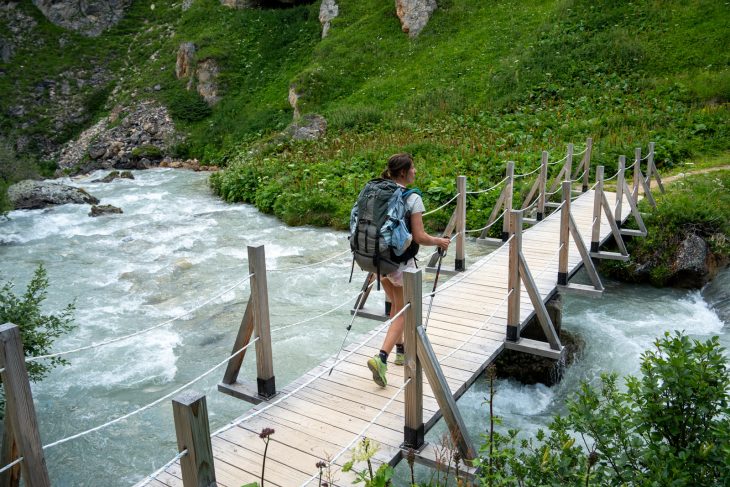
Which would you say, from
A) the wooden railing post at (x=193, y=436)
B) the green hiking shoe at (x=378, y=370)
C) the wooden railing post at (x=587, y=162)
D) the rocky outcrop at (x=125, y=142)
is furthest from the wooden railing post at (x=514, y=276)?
the rocky outcrop at (x=125, y=142)

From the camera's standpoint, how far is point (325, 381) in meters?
5.76

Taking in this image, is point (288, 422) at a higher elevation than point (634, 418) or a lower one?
lower

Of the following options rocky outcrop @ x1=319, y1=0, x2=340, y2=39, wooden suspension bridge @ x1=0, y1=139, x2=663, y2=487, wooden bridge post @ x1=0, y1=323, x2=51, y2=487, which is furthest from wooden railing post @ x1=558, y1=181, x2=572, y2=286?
rocky outcrop @ x1=319, y1=0, x2=340, y2=39

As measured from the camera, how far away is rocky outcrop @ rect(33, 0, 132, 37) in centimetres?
4131

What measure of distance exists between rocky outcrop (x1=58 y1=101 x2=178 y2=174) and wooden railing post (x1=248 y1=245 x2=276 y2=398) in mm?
Answer: 25906

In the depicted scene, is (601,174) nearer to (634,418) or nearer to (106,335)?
(634,418)

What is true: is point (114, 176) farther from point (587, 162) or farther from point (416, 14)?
point (587, 162)

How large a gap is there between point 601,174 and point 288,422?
6.80 metres

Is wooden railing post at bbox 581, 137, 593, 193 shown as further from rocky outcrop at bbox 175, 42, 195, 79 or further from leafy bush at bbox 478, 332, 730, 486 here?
rocky outcrop at bbox 175, 42, 195, 79

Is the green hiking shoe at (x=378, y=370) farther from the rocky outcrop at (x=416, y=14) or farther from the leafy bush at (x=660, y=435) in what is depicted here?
the rocky outcrop at (x=416, y=14)

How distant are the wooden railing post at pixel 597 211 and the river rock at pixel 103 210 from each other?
14.0 m

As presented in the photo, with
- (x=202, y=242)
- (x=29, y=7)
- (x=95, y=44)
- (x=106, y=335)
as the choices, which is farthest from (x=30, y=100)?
(x=106, y=335)

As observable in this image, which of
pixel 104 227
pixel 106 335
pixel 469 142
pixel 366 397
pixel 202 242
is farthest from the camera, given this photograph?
pixel 469 142

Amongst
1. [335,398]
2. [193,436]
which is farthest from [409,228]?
[193,436]
